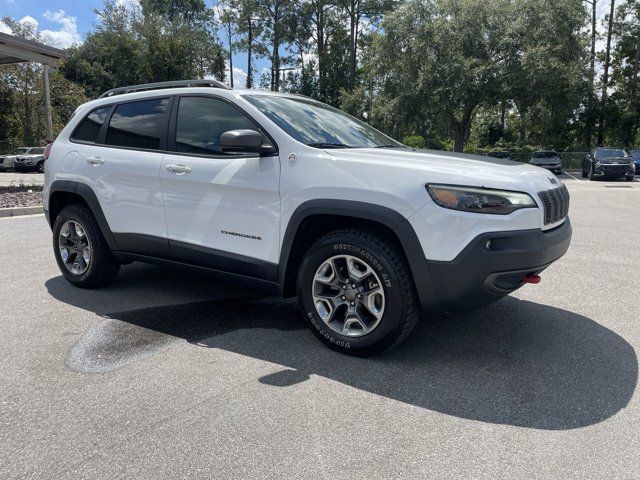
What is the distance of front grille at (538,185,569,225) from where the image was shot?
10.5 feet

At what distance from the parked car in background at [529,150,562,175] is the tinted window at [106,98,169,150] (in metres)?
25.0

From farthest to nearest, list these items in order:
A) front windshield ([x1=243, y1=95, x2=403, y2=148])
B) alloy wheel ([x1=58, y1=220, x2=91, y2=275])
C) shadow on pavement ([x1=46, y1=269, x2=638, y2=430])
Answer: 1. alloy wheel ([x1=58, y1=220, x2=91, y2=275])
2. front windshield ([x1=243, y1=95, x2=403, y2=148])
3. shadow on pavement ([x1=46, y1=269, x2=638, y2=430])

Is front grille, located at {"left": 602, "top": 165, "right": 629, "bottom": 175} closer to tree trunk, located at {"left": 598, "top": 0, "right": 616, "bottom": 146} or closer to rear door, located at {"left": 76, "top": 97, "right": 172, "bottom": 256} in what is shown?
tree trunk, located at {"left": 598, "top": 0, "right": 616, "bottom": 146}

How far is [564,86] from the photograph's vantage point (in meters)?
28.4

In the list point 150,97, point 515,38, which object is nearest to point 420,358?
point 150,97

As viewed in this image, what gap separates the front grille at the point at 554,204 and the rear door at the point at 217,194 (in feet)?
5.54

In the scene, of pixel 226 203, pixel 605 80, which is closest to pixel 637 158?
pixel 605 80

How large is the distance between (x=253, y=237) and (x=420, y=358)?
1.40 m

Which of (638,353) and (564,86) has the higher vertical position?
(564,86)

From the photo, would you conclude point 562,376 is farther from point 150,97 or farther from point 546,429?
point 150,97

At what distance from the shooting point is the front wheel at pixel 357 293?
10.5 feet

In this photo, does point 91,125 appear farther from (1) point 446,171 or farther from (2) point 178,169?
(1) point 446,171

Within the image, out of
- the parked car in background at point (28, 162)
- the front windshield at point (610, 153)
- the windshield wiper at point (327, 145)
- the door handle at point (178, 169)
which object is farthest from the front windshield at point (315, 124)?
the parked car in background at point (28, 162)

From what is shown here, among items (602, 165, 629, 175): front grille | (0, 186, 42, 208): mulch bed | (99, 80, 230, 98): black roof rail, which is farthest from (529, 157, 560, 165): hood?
(99, 80, 230, 98): black roof rail
